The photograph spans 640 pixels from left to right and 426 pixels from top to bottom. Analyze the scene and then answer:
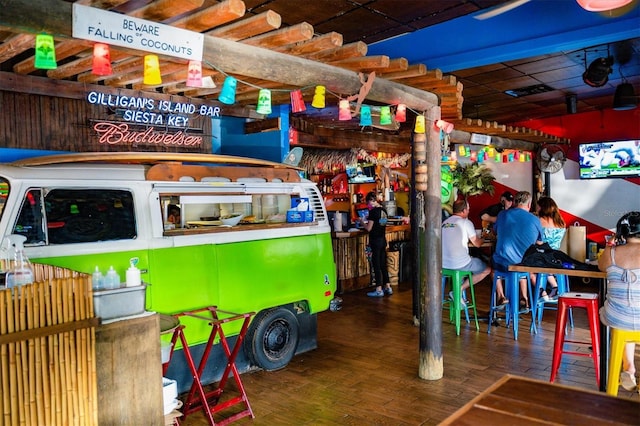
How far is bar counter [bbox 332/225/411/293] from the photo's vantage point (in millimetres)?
8883

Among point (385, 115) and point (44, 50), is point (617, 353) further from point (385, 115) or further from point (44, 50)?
point (44, 50)

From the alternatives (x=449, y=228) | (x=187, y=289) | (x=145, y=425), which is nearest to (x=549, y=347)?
(x=449, y=228)

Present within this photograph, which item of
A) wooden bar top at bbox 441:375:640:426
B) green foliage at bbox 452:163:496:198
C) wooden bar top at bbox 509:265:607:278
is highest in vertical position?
green foliage at bbox 452:163:496:198

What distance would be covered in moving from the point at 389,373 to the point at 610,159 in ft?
24.3

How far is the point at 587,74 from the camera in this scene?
6812 millimetres

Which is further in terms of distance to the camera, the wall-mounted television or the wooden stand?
the wall-mounted television

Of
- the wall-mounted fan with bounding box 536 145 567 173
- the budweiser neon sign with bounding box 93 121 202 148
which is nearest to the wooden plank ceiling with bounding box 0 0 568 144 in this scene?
the budweiser neon sign with bounding box 93 121 202 148

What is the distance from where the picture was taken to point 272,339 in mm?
5191

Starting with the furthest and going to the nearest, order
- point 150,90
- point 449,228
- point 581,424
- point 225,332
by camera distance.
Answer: point 449,228 < point 150,90 < point 225,332 < point 581,424

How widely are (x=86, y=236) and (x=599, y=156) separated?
9.55 meters

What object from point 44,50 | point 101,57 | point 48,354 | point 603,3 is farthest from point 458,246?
point 48,354

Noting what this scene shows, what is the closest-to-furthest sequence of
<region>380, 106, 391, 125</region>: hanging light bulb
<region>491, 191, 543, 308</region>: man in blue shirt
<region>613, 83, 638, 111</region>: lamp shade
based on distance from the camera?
<region>380, 106, 391, 125</region>: hanging light bulb
<region>491, 191, 543, 308</region>: man in blue shirt
<region>613, 83, 638, 111</region>: lamp shade

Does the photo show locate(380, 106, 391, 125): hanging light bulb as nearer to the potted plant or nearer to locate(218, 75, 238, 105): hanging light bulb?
locate(218, 75, 238, 105): hanging light bulb

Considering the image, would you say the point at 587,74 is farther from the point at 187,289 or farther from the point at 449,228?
the point at 187,289
